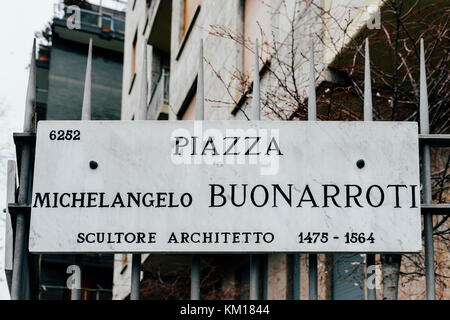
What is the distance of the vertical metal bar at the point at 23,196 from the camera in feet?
13.7

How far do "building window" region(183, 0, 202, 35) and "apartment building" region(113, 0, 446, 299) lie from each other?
2cm

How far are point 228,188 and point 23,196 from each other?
117cm

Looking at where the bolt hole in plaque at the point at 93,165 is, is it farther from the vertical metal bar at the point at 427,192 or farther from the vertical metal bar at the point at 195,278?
the vertical metal bar at the point at 427,192

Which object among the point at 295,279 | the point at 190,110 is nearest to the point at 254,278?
the point at 295,279

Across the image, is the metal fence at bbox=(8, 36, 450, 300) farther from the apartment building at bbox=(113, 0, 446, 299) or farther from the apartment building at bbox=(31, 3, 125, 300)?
the apartment building at bbox=(31, 3, 125, 300)

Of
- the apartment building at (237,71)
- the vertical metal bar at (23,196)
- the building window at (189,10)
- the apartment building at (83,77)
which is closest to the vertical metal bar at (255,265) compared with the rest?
the vertical metal bar at (23,196)

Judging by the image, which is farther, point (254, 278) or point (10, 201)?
point (10, 201)

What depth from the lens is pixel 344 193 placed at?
414cm

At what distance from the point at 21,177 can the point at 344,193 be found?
1839mm

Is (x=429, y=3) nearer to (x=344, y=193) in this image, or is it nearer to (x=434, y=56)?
(x=434, y=56)

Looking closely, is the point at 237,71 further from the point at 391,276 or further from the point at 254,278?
the point at 254,278

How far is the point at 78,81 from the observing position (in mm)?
34719

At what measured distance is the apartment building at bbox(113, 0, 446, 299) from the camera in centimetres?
802

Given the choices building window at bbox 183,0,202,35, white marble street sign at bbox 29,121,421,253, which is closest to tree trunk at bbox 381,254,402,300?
white marble street sign at bbox 29,121,421,253
